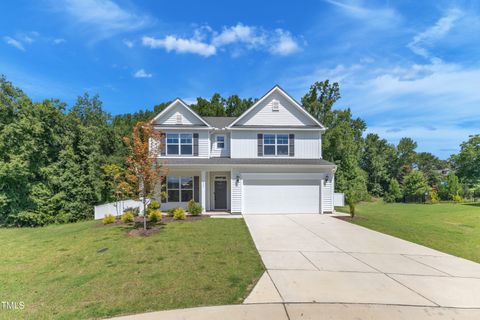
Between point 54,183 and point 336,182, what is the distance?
25392 millimetres

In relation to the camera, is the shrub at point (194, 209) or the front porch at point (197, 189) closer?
the shrub at point (194, 209)

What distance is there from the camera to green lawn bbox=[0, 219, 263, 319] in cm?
468

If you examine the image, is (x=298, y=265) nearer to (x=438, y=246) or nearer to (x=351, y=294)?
(x=351, y=294)

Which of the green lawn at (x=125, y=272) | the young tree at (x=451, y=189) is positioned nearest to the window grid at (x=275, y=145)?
the green lawn at (x=125, y=272)

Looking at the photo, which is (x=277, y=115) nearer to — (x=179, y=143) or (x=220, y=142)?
(x=220, y=142)

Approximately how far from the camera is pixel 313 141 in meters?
17.6

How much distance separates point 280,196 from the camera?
53.3 feet


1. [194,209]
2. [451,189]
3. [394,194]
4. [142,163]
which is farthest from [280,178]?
[451,189]

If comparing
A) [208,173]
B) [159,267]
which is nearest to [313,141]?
[208,173]

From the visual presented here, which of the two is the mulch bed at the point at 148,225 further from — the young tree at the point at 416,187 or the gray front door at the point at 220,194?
the young tree at the point at 416,187

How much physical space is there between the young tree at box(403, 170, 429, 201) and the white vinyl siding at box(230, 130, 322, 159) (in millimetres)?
18591

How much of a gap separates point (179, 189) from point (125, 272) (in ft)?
36.5

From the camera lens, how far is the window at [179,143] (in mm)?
17328

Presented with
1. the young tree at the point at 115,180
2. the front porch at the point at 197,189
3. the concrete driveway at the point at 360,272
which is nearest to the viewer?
the concrete driveway at the point at 360,272
